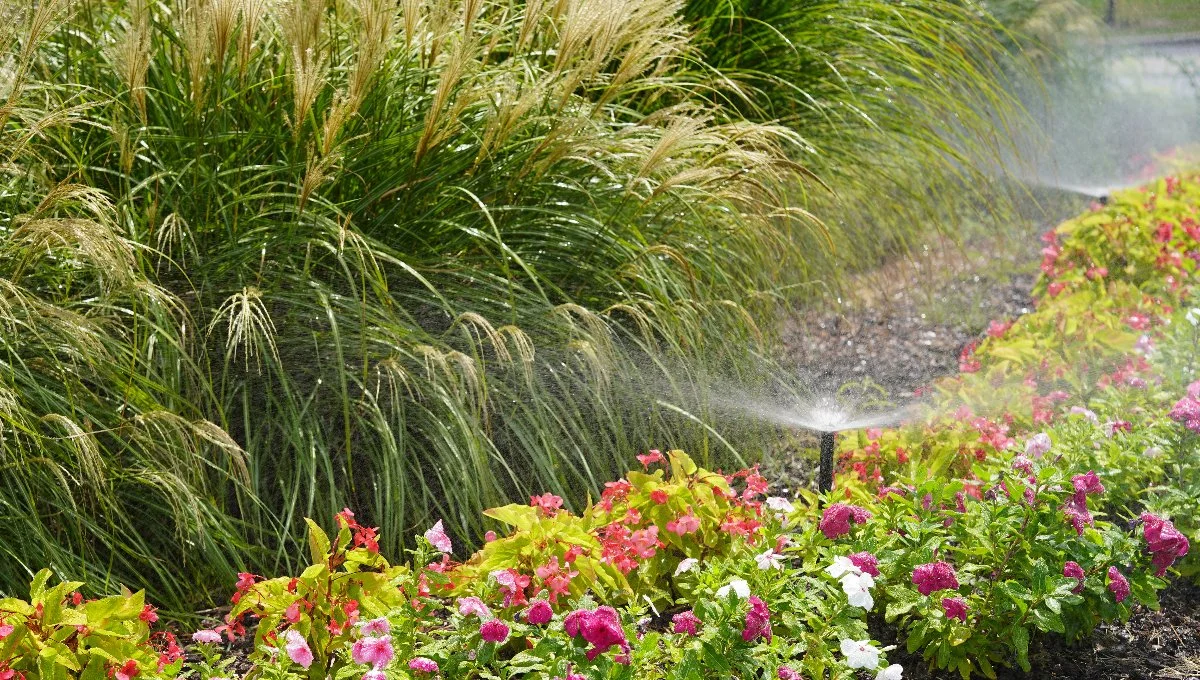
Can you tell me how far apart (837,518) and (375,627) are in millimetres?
978

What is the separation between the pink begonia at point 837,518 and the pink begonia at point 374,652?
3.11 ft

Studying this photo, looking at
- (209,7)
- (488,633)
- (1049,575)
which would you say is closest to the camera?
(488,633)

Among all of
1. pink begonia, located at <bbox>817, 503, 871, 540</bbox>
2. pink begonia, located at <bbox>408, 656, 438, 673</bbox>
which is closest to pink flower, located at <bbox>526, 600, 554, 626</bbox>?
pink begonia, located at <bbox>408, 656, 438, 673</bbox>

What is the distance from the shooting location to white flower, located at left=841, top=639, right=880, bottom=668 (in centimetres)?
232

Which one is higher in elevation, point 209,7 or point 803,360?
point 209,7

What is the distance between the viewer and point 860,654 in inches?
91.4

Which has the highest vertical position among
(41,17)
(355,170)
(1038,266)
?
(41,17)

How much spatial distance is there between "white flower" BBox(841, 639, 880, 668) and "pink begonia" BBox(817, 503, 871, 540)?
1.18 ft

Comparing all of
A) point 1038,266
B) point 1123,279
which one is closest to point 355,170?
point 1123,279

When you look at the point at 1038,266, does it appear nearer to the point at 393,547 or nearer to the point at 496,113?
the point at 496,113

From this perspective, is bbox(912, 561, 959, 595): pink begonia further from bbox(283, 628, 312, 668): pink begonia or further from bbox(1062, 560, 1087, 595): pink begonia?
bbox(283, 628, 312, 668): pink begonia

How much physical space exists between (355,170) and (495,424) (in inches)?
31.7

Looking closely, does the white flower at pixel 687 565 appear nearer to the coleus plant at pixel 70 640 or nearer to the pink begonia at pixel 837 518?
the pink begonia at pixel 837 518

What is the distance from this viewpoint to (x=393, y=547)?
3.17 metres
